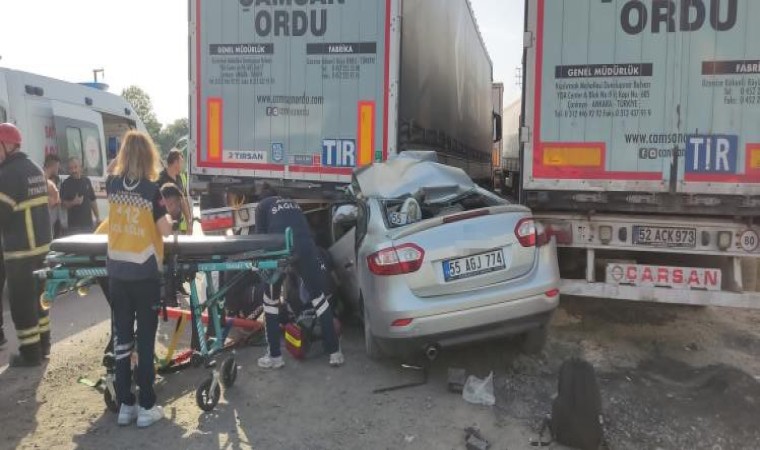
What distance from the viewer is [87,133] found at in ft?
29.2

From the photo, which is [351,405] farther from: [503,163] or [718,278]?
[503,163]

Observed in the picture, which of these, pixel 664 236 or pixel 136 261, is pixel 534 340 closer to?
pixel 664 236

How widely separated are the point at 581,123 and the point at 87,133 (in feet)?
23.2

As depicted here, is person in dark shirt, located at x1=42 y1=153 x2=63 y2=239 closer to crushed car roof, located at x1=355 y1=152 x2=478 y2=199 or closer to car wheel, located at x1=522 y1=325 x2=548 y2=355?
crushed car roof, located at x1=355 y1=152 x2=478 y2=199

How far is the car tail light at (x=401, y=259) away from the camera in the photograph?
422 centimetres

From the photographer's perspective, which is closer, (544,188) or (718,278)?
(718,278)

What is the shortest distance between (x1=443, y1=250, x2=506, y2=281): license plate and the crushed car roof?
924 millimetres

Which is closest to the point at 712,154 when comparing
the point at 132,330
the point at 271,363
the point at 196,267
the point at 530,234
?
the point at 530,234

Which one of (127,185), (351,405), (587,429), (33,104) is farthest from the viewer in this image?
(33,104)

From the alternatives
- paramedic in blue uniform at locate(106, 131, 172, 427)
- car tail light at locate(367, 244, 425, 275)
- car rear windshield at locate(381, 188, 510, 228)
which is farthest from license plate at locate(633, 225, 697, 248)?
paramedic in blue uniform at locate(106, 131, 172, 427)

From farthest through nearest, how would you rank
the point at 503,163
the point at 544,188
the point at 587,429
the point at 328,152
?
the point at 503,163 < the point at 328,152 < the point at 544,188 < the point at 587,429

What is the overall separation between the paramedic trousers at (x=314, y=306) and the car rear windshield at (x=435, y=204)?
75 centimetres

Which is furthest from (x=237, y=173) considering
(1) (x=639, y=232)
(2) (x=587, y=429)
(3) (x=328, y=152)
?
(2) (x=587, y=429)

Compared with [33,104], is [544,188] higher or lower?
lower
